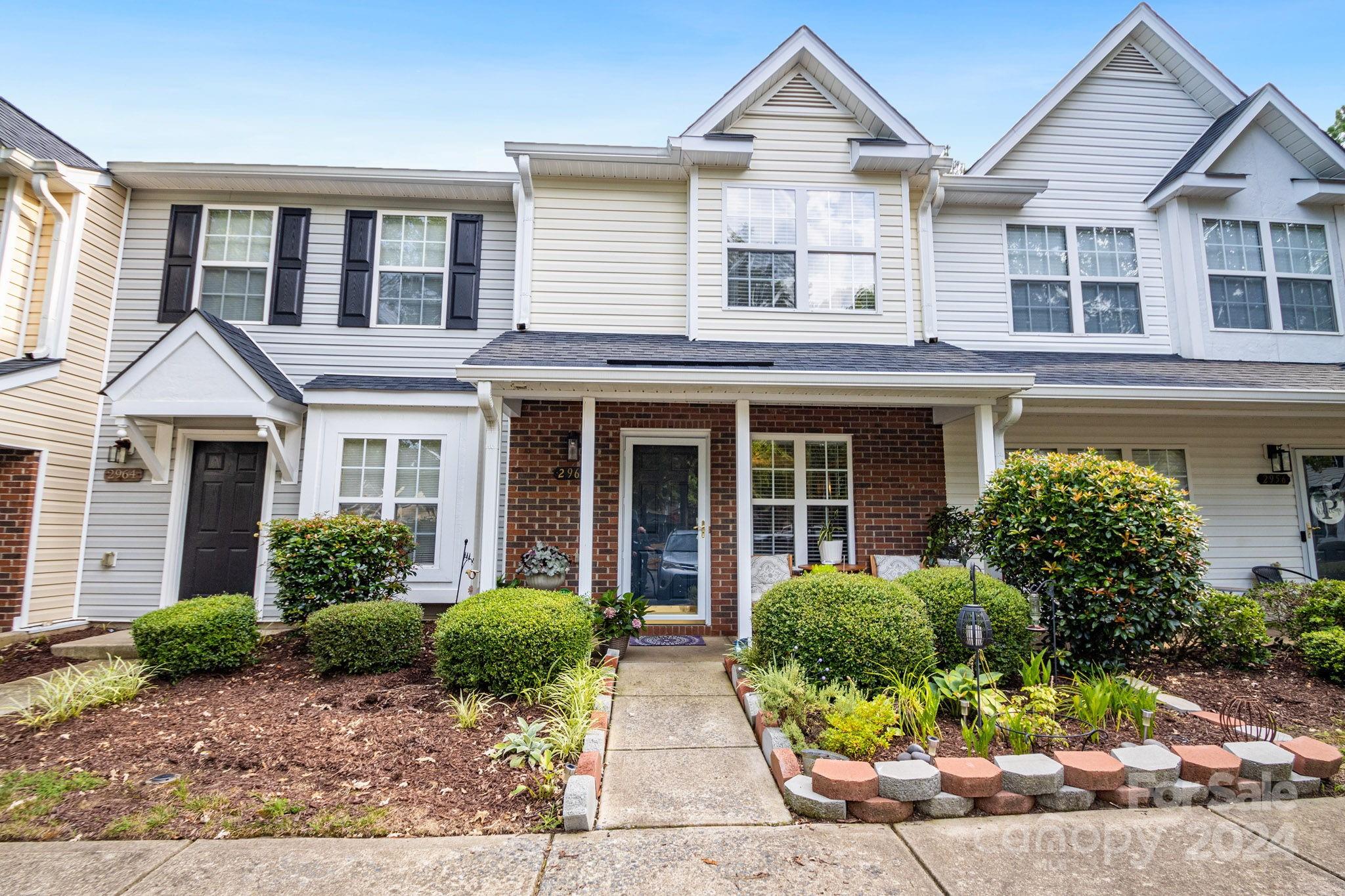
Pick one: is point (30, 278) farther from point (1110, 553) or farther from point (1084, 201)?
point (1084, 201)

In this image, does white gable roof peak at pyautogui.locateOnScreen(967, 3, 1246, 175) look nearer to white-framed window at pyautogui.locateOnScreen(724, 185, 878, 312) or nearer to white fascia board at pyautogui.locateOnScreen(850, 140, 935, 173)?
white fascia board at pyautogui.locateOnScreen(850, 140, 935, 173)

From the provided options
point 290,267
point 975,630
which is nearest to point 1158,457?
point 975,630

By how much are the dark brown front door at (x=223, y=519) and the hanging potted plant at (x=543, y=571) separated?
357 cm

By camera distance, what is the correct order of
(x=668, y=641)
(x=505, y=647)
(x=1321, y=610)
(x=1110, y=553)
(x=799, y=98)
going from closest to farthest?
(x=505, y=647)
(x=1110, y=553)
(x=1321, y=610)
(x=668, y=641)
(x=799, y=98)

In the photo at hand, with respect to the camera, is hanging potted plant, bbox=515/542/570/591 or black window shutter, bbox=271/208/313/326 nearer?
hanging potted plant, bbox=515/542/570/591

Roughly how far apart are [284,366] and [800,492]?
620 cm

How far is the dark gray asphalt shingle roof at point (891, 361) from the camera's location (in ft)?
19.2

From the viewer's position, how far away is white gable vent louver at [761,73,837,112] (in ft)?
24.3

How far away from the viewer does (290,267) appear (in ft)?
24.0

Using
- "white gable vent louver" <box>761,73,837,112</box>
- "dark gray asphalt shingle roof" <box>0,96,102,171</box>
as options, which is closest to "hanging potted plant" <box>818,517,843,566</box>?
"white gable vent louver" <box>761,73,837,112</box>

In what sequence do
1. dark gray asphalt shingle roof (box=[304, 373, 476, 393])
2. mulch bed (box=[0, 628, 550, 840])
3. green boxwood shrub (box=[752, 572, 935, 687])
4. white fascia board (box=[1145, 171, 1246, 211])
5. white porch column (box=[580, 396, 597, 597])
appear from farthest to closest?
white fascia board (box=[1145, 171, 1246, 211]) → dark gray asphalt shingle roof (box=[304, 373, 476, 393]) → white porch column (box=[580, 396, 597, 597]) → green boxwood shrub (box=[752, 572, 935, 687]) → mulch bed (box=[0, 628, 550, 840])

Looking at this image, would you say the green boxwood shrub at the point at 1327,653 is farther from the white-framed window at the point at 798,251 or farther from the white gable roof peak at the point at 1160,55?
the white gable roof peak at the point at 1160,55

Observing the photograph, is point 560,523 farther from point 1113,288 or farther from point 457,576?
point 1113,288

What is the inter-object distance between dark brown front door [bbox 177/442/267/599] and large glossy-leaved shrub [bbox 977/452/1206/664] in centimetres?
775
